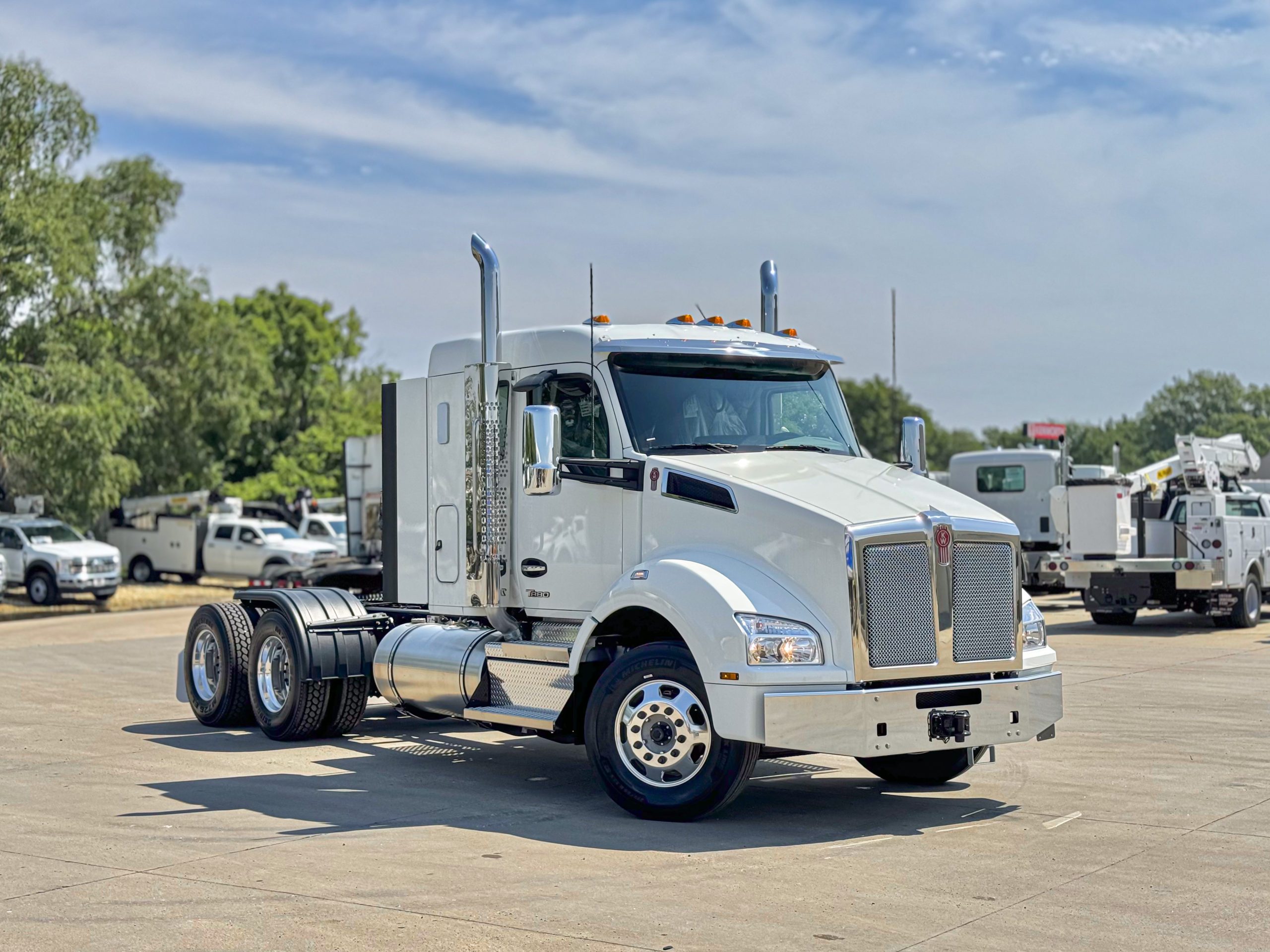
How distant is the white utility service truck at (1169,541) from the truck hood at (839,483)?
1558 cm

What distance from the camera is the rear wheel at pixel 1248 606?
24.5m

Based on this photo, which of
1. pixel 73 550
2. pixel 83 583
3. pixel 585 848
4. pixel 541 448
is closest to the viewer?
pixel 585 848

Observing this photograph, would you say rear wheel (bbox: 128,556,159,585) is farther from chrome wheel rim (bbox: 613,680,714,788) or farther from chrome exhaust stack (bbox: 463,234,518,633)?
chrome wheel rim (bbox: 613,680,714,788)

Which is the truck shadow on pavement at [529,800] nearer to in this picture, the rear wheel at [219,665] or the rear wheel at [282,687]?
the rear wheel at [282,687]

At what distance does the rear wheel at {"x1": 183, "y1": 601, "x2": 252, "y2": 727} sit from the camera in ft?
41.7

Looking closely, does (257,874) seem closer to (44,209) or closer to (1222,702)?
(1222,702)

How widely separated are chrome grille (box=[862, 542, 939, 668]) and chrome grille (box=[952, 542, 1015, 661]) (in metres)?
0.23

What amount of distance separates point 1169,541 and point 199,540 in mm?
27778

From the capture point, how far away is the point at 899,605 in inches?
332

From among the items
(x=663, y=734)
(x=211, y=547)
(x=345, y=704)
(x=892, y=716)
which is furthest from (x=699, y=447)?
(x=211, y=547)

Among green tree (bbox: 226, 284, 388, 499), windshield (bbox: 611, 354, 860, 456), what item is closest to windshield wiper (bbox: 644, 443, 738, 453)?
windshield (bbox: 611, 354, 860, 456)

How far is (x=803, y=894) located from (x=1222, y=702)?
9.03 meters

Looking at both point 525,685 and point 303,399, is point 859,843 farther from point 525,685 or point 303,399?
point 303,399

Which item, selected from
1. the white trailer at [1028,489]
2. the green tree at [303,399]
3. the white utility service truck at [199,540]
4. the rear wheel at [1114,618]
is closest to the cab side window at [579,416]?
the rear wheel at [1114,618]
